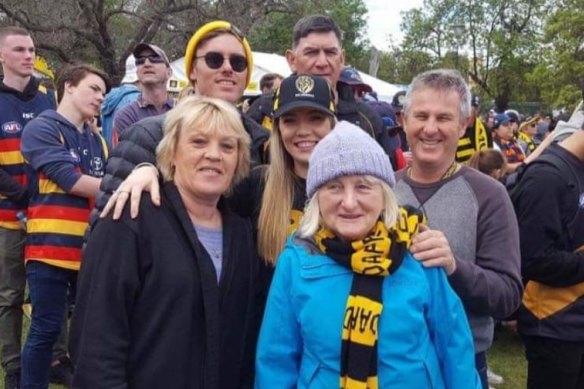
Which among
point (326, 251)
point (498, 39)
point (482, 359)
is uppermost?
point (498, 39)

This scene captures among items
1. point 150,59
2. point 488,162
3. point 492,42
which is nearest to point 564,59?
point 492,42

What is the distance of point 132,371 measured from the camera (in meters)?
2.14

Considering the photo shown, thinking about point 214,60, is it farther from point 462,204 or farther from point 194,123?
point 462,204

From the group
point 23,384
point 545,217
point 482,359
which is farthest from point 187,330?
point 23,384

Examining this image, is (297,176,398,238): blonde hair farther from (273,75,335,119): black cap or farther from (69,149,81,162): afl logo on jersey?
(69,149,81,162): afl logo on jersey

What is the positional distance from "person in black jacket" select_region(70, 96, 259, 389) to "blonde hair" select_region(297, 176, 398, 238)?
29 centimetres

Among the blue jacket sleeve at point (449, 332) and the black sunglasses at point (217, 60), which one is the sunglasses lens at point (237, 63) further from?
the blue jacket sleeve at point (449, 332)

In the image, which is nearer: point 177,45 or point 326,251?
point 326,251

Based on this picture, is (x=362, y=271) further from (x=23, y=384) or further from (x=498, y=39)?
(x=498, y=39)

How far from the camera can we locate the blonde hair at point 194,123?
2.27 m

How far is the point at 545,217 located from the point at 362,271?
1312 millimetres

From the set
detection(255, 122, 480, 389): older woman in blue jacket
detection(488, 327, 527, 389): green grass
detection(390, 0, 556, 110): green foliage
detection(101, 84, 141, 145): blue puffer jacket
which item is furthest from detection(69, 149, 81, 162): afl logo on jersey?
detection(390, 0, 556, 110): green foliage

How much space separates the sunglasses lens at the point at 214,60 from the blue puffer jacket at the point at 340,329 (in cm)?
119

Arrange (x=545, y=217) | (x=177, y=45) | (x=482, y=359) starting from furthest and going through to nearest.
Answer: (x=177, y=45)
(x=545, y=217)
(x=482, y=359)
